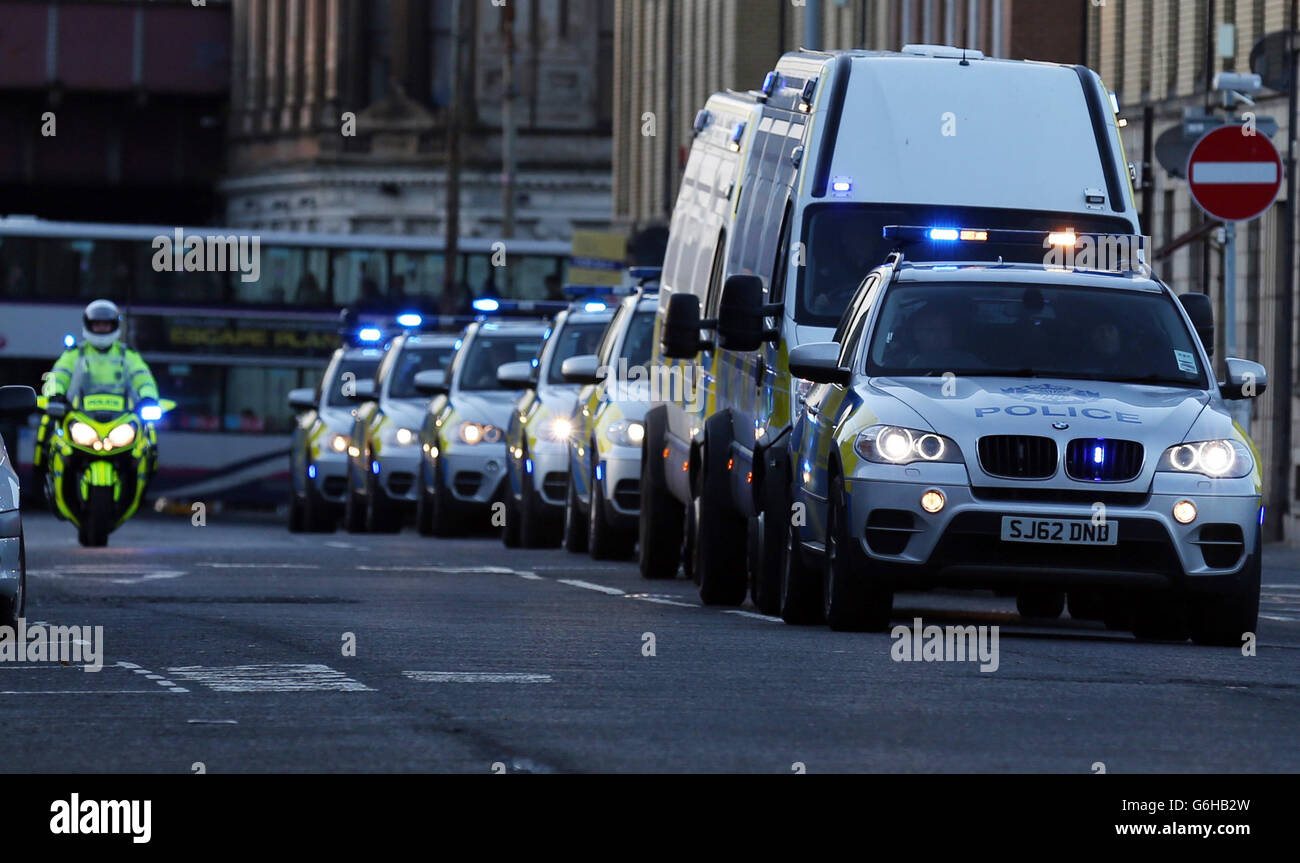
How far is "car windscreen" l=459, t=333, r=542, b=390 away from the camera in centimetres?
3244

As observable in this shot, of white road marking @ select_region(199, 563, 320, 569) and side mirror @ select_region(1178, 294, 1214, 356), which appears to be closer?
side mirror @ select_region(1178, 294, 1214, 356)

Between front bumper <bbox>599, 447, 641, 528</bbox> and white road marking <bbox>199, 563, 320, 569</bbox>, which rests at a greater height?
front bumper <bbox>599, 447, 641, 528</bbox>

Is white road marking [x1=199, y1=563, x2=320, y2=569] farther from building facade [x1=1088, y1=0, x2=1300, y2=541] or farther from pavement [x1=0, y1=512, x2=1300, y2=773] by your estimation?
building facade [x1=1088, y1=0, x2=1300, y2=541]

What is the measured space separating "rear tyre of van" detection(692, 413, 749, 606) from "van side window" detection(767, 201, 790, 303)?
3.59 feet

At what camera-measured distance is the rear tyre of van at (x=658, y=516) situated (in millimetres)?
21641

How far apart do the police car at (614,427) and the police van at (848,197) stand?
5.42m

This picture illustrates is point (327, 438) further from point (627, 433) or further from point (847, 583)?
point (847, 583)

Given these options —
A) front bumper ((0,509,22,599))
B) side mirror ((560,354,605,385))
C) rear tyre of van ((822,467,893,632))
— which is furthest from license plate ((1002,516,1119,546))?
side mirror ((560,354,605,385))

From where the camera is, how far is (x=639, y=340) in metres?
25.9

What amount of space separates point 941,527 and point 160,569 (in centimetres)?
976

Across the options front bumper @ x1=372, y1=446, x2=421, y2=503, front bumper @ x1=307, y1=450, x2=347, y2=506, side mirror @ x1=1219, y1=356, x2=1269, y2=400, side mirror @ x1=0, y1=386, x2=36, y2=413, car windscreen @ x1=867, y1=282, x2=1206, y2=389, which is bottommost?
front bumper @ x1=307, y1=450, x2=347, y2=506

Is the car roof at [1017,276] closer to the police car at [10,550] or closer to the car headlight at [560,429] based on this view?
the police car at [10,550]

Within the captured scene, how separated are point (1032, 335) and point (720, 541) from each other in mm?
3294

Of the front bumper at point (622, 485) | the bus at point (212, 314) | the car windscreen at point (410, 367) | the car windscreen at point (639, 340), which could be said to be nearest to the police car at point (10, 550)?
the front bumper at point (622, 485)
